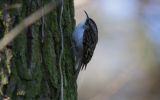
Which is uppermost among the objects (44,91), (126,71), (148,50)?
(148,50)

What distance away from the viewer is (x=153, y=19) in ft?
22.9

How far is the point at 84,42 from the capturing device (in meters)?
2.86

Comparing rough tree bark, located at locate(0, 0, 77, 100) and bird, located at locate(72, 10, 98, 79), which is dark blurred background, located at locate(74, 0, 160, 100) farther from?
rough tree bark, located at locate(0, 0, 77, 100)

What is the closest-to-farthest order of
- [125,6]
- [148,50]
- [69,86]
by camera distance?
[69,86] < [148,50] < [125,6]

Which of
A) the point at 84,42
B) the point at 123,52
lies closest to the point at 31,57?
the point at 84,42

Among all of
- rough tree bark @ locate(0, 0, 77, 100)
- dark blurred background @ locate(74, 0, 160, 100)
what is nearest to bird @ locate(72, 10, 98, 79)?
rough tree bark @ locate(0, 0, 77, 100)

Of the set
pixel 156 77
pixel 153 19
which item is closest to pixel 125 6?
pixel 153 19

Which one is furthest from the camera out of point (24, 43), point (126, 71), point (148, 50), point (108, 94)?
point (148, 50)

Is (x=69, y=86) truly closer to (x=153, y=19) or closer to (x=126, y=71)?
(x=126, y=71)

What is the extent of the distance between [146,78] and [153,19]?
991 mm

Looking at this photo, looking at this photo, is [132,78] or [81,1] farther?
[132,78]

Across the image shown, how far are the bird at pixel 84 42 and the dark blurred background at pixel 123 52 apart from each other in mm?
2595

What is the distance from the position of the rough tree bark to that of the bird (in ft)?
0.97

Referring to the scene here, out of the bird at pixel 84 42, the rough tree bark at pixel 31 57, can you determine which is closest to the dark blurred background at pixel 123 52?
the bird at pixel 84 42
